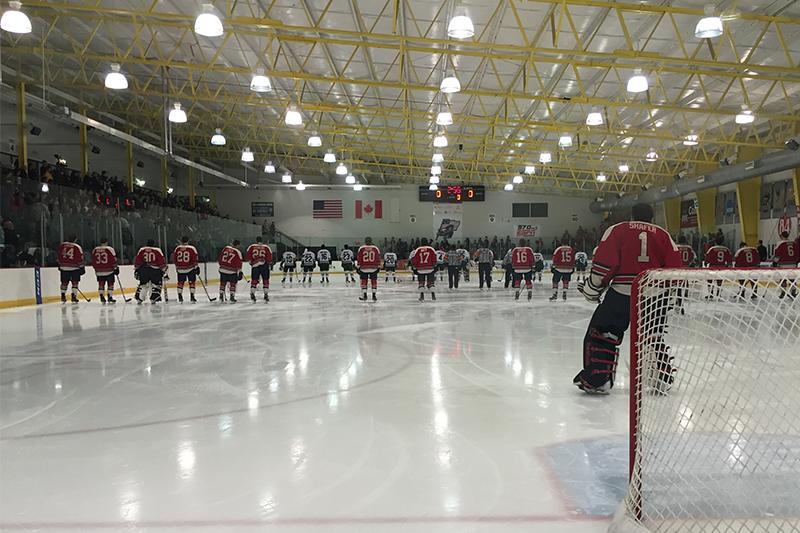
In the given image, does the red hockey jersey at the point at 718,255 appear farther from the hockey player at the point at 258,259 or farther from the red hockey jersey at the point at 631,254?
the red hockey jersey at the point at 631,254

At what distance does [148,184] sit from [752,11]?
2274 centimetres

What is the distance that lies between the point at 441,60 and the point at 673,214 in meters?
16.2

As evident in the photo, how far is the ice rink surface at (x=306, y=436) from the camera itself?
218 centimetres

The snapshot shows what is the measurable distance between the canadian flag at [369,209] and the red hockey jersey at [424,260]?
716 inches

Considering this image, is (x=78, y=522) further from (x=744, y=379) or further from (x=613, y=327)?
(x=744, y=379)

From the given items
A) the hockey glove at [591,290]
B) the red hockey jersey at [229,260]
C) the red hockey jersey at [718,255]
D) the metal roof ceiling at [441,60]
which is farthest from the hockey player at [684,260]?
the red hockey jersey at [229,260]

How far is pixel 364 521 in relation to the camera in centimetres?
209

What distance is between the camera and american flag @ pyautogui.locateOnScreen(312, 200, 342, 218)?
97.9ft

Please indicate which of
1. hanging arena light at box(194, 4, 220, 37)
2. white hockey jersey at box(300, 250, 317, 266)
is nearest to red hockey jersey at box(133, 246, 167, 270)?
hanging arena light at box(194, 4, 220, 37)

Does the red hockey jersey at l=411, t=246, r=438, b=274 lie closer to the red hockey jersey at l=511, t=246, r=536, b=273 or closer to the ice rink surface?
the red hockey jersey at l=511, t=246, r=536, b=273

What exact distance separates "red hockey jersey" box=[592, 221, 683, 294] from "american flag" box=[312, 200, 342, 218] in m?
26.6

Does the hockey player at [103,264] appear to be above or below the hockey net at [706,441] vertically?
above

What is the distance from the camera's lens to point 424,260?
471 inches

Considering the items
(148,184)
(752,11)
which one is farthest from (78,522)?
(148,184)
